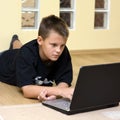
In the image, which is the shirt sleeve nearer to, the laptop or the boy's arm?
the boy's arm

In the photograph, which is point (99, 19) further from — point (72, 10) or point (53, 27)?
point (53, 27)

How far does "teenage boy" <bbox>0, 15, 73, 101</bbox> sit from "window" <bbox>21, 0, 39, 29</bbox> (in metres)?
1.33

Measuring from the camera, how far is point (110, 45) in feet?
11.2

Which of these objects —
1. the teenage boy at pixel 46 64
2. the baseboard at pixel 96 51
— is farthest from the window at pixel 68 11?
the teenage boy at pixel 46 64

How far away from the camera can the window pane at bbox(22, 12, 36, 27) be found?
2.96 meters

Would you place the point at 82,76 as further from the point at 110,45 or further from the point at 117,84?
the point at 110,45

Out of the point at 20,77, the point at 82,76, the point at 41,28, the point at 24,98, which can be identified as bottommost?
the point at 24,98

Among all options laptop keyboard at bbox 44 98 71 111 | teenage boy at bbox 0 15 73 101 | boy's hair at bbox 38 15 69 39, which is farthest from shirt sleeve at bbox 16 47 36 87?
laptop keyboard at bbox 44 98 71 111

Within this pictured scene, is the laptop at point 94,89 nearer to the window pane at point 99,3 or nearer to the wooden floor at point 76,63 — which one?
the wooden floor at point 76,63

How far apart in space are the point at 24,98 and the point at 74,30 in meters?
1.66

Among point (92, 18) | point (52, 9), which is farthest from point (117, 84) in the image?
point (92, 18)

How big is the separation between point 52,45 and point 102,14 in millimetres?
1997

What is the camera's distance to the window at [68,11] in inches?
122

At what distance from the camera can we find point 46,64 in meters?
1.63
